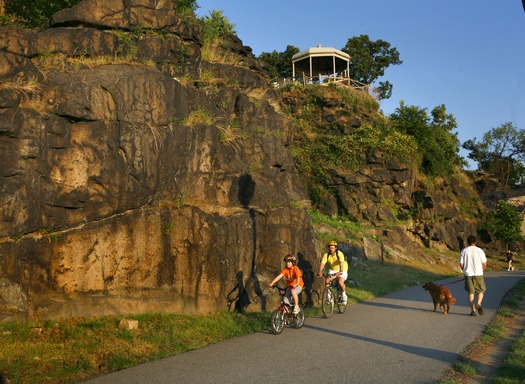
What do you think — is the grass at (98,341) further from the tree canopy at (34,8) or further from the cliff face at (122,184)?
the tree canopy at (34,8)

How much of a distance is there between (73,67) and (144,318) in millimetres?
5832

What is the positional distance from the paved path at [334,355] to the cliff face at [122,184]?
7.59 feet

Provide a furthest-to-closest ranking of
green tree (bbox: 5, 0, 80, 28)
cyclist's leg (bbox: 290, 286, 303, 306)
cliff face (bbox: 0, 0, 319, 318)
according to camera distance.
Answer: green tree (bbox: 5, 0, 80, 28) < cyclist's leg (bbox: 290, 286, 303, 306) < cliff face (bbox: 0, 0, 319, 318)

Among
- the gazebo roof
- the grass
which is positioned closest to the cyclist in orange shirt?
the grass

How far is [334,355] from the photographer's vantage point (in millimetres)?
8883

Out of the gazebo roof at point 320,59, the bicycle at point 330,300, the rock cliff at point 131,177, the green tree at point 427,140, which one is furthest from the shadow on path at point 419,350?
the gazebo roof at point 320,59

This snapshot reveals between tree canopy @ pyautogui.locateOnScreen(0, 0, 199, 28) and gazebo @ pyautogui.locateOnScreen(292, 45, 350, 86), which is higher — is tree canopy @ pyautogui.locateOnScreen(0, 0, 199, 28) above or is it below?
below

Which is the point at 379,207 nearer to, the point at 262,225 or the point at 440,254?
the point at 440,254

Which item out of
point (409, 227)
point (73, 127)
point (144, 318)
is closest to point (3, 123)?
point (73, 127)

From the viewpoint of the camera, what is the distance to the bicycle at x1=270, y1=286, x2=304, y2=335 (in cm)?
1082

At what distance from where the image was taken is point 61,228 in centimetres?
1068

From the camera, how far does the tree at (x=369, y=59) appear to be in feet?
180

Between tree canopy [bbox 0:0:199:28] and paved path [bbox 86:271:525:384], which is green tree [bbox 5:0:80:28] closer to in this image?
tree canopy [bbox 0:0:199:28]

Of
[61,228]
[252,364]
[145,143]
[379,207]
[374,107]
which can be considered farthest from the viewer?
[374,107]
